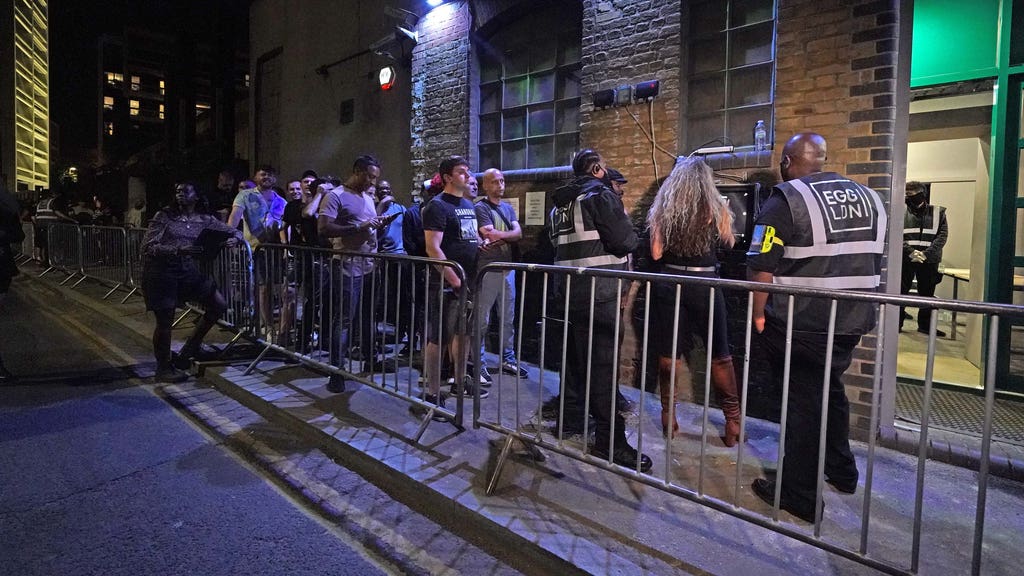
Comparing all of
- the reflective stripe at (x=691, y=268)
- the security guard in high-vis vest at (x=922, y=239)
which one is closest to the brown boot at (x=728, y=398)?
the reflective stripe at (x=691, y=268)

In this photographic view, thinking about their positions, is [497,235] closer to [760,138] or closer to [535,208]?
[535,208]

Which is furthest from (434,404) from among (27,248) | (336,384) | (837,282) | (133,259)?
(27,248)

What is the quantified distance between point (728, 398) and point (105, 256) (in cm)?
1140

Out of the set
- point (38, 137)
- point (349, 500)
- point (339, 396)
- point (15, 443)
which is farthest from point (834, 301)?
point (38, 137)

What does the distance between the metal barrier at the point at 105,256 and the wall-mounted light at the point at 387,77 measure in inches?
209

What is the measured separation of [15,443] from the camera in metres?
3.87

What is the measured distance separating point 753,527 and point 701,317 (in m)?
1.41

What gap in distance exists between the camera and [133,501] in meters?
3.11

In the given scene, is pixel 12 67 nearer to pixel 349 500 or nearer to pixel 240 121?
pixel 240 121

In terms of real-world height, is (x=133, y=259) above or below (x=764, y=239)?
below

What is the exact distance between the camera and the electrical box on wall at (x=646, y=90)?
5094mm

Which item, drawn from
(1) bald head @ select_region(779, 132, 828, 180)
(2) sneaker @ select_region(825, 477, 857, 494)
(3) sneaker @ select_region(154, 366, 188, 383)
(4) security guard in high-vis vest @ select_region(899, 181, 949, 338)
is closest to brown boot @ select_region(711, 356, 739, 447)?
(2) sneaker @ select_region(825, 477, 857, 494)

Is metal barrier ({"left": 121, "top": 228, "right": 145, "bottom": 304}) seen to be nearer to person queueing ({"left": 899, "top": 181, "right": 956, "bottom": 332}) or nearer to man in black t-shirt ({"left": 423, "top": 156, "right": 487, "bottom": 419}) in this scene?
man in black t-shirt ({"left": 423, "top": 156, "right": 487, "bottom": 419})

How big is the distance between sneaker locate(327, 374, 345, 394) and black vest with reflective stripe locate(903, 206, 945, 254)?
6.17m
